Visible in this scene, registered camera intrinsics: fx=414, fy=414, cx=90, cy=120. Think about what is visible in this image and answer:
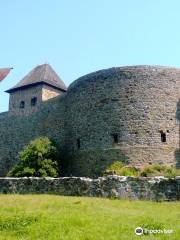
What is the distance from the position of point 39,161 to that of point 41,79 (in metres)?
10.6

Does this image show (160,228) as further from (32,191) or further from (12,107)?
(12,107)

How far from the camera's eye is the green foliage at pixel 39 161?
24.0 m

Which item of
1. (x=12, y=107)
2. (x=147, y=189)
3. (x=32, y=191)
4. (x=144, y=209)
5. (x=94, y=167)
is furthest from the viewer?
(x=12, y=107)

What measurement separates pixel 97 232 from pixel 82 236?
393mm

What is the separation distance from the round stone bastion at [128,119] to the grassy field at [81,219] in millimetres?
10372

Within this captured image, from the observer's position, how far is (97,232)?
27.3 feet

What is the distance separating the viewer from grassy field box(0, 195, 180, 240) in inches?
323

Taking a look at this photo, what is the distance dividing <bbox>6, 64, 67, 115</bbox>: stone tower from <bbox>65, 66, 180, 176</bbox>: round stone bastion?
26.5 ft

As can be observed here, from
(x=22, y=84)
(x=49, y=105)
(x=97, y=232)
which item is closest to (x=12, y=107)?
(x=22, y=84)

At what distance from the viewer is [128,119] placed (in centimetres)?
2305

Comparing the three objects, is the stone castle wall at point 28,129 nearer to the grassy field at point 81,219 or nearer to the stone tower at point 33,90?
the stone tower at point 33,90

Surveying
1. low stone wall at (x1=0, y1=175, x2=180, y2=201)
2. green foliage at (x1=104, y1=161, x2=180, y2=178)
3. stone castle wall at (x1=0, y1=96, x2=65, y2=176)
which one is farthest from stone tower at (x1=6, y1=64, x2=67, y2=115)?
low stone wall at (x1=0, y1=175, x2=180, y2=201)

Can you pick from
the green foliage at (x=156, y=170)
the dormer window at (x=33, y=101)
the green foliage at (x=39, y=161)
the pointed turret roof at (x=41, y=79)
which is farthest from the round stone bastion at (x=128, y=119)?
the pointed turret roof at (x=41, y=79)

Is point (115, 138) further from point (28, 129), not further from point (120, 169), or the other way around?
point (28, 129)
